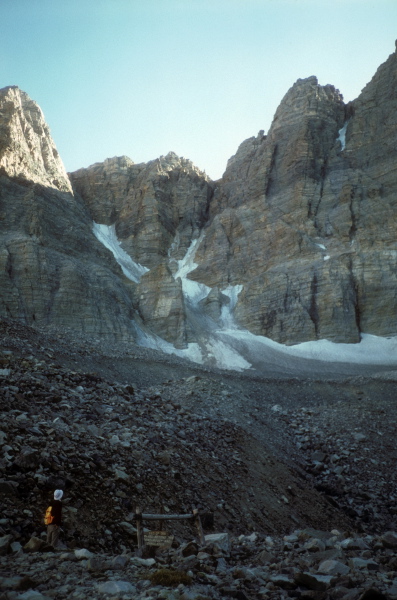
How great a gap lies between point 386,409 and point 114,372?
14757mm

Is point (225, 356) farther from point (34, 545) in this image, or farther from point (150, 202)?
point (150, 202)

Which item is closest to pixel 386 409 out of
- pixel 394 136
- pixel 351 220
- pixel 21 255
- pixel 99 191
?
pixel 21 255

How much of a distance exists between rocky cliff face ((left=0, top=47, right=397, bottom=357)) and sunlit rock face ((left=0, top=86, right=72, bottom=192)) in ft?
0.83

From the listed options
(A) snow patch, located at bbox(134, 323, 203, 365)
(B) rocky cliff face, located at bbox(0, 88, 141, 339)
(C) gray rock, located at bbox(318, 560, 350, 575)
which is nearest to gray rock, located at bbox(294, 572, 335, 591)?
(C) gray rock, located at bbox(318, 560, 350, 575)

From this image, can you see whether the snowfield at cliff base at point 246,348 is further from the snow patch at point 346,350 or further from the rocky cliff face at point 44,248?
the rocky cliff face at point 44,248

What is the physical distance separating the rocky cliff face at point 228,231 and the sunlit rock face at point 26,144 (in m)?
0.25

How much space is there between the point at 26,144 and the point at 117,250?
27.9 meters

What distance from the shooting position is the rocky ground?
5.38 m

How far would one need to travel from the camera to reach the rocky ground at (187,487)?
5379mm

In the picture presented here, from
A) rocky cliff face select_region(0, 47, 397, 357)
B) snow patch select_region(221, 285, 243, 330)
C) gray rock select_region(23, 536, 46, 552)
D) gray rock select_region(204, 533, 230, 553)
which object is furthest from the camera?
snow patch select_region(221, 285, 243, 330)

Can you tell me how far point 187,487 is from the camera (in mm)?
10094

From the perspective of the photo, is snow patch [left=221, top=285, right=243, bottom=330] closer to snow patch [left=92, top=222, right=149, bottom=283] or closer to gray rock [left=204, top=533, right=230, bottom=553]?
snow patch [left=92, top=222, right=149, bottom=283]

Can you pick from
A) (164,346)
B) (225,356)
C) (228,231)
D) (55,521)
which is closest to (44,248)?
(164,346)

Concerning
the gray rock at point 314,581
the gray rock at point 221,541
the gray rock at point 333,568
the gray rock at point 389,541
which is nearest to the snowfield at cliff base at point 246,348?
the gray rock at point 389,541
